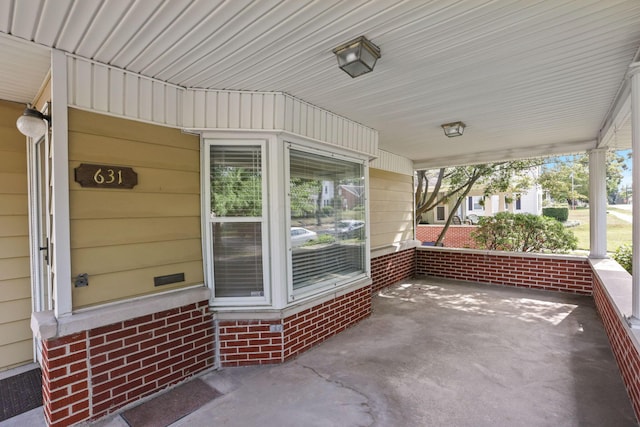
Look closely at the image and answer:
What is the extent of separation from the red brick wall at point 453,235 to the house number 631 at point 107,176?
8834mm

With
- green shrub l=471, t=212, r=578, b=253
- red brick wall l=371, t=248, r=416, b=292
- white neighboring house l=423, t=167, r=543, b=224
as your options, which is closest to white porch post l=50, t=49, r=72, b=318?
red brick wall l=371, t=248, r=416, b=292

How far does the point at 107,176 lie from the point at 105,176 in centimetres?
1

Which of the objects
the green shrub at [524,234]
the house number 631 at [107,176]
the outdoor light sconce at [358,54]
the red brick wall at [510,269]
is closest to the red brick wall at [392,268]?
the red brick wall at [510,269]

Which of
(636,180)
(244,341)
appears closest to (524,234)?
(636,180)

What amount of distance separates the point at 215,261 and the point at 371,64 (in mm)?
2197

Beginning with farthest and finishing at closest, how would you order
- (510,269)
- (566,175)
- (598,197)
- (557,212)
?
(557,212) < (566,175) < (510,269) < (598,197)

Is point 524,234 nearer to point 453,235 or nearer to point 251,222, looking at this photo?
point 453,235

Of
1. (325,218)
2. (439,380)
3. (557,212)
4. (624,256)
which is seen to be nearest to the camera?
(439,380)

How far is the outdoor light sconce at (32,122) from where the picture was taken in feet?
7.34

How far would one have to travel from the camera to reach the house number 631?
2.35 metres

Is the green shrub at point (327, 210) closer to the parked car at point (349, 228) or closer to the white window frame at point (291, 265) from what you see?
the parked car at point (349, 228)

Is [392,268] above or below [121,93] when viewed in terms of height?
below

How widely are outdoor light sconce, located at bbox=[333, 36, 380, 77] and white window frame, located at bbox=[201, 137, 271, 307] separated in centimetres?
118

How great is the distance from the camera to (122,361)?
2.41 meters
